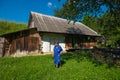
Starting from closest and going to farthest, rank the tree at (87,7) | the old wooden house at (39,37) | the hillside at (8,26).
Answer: the tree at (87,7), the old wooden house at (39,37), the hillside at (8,26)

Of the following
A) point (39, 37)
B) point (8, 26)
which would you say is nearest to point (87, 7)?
point (39, 37)

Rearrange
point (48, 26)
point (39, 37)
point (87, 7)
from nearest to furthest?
point (87, 7) < point (39, 37) < point (48, 26)

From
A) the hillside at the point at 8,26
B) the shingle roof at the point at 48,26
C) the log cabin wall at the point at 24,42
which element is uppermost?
the hillside at the point at 8,26

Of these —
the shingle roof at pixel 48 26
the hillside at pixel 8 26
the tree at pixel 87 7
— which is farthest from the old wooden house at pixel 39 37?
the hillside at pixel 8 26

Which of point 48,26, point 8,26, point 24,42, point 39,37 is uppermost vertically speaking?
point 8,26

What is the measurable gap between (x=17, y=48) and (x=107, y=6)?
47.8 feet

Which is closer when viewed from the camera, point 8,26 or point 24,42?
point 24,42

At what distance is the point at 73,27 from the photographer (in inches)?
1300

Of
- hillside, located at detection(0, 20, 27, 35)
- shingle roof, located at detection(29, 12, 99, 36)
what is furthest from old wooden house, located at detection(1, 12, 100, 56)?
hillside, located at detection(0, 20, 27, 35)

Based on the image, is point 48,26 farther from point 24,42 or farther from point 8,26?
point 8,26

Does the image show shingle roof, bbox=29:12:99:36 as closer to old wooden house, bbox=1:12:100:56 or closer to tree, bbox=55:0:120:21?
old wooden house, bbox=1:12:100:56

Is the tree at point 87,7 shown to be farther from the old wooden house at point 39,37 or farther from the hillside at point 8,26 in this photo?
the hillside at point 8,26

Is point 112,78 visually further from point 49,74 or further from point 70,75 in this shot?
point 49,74

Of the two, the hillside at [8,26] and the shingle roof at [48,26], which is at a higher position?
the hillside at [8,26]
